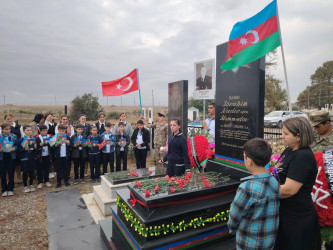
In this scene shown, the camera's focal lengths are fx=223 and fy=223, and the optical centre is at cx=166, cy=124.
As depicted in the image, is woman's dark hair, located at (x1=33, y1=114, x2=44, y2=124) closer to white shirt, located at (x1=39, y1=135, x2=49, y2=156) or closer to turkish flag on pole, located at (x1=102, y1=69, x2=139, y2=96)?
white shirt, located at (x1=39, y1=135, x2=49, y2=156)

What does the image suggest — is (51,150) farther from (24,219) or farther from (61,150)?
(24,219)

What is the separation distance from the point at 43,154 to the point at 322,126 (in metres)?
6.33

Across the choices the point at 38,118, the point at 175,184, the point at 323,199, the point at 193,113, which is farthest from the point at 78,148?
the point at 193,113

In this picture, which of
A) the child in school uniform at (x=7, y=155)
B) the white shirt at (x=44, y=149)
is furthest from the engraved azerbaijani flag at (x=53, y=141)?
the child in school uniform at (x=7, y=155)

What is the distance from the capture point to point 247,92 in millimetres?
3273

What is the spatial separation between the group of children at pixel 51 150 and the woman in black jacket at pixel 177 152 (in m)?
3.10

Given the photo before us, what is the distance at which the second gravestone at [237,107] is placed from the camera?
10.3 ft

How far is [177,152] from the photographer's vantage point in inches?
166

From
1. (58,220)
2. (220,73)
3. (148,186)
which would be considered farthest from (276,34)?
(58,220)

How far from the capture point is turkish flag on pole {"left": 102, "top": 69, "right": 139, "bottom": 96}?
7.93m

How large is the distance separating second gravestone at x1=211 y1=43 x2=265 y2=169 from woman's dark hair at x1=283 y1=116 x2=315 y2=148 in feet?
3.88

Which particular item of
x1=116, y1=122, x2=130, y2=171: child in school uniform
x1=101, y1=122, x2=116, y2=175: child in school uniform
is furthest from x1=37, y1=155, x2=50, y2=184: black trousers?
x1=116, y1=122, x2=130, y2=171: child in school uniform

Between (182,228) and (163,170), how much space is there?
3.06 meters

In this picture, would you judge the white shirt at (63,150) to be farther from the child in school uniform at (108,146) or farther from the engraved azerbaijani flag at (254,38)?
the engraved azerbaijani flag at (254,38)
